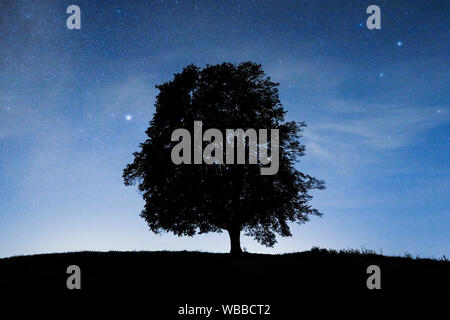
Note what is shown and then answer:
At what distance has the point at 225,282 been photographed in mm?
13555

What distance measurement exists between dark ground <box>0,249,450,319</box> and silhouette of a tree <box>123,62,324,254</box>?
5221 mm

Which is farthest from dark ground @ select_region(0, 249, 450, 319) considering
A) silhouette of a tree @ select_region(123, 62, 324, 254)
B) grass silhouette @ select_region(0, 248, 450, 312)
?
silhouette of a tree @ select_region(123, 62, 324, 254)

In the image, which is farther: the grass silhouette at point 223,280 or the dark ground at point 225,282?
the grass silhouette at point 223,280

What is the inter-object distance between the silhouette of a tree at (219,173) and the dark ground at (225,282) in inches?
206

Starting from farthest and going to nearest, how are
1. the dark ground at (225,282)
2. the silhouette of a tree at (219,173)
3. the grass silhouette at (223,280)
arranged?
1. the silhouette of a tree at (219,173)
2. the grass silhouette at (223,280)
3. the dark ground at (225,282)

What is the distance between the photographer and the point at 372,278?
13.8 meters

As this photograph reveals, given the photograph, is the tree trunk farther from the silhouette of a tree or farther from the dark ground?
the dark ground

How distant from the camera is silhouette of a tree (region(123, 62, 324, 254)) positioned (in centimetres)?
2338

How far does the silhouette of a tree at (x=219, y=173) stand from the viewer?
76.7 feet

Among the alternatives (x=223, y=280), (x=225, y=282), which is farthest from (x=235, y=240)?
(x=225, y=282)

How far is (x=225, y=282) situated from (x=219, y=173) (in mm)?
10595

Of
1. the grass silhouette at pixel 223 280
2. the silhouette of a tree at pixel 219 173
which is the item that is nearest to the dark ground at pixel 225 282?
the grass silhouette at pixel 223 280

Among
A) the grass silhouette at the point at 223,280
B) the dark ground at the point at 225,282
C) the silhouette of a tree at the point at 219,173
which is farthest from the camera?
the silhouette of a tree at the point at 219,173

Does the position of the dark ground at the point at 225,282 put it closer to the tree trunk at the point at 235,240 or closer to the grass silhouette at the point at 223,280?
the grass silhouette at the point at 223,280
